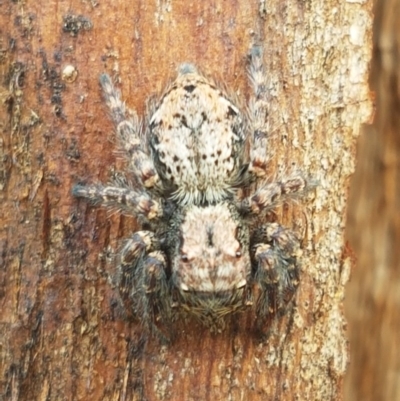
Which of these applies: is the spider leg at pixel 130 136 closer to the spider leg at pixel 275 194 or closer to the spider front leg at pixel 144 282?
the spider front leg at pixel 144 282

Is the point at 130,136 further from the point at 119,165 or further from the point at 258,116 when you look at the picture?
the point at 258,116

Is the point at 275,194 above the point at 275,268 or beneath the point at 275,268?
above

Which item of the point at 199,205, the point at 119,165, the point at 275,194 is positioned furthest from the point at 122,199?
the point at 275,194

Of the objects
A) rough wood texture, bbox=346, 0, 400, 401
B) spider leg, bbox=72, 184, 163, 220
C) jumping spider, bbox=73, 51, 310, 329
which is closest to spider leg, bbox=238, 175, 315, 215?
jumping spider, bbox=73, 51, 310, 329

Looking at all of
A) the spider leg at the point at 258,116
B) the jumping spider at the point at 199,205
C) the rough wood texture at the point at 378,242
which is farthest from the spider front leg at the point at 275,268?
the rough wood texture at the point at 378,242

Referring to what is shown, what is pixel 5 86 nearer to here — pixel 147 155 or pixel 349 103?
pixel 147 155

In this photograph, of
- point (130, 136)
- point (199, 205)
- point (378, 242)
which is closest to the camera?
point (130, 136)

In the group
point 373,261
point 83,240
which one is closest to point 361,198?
point 373,261
